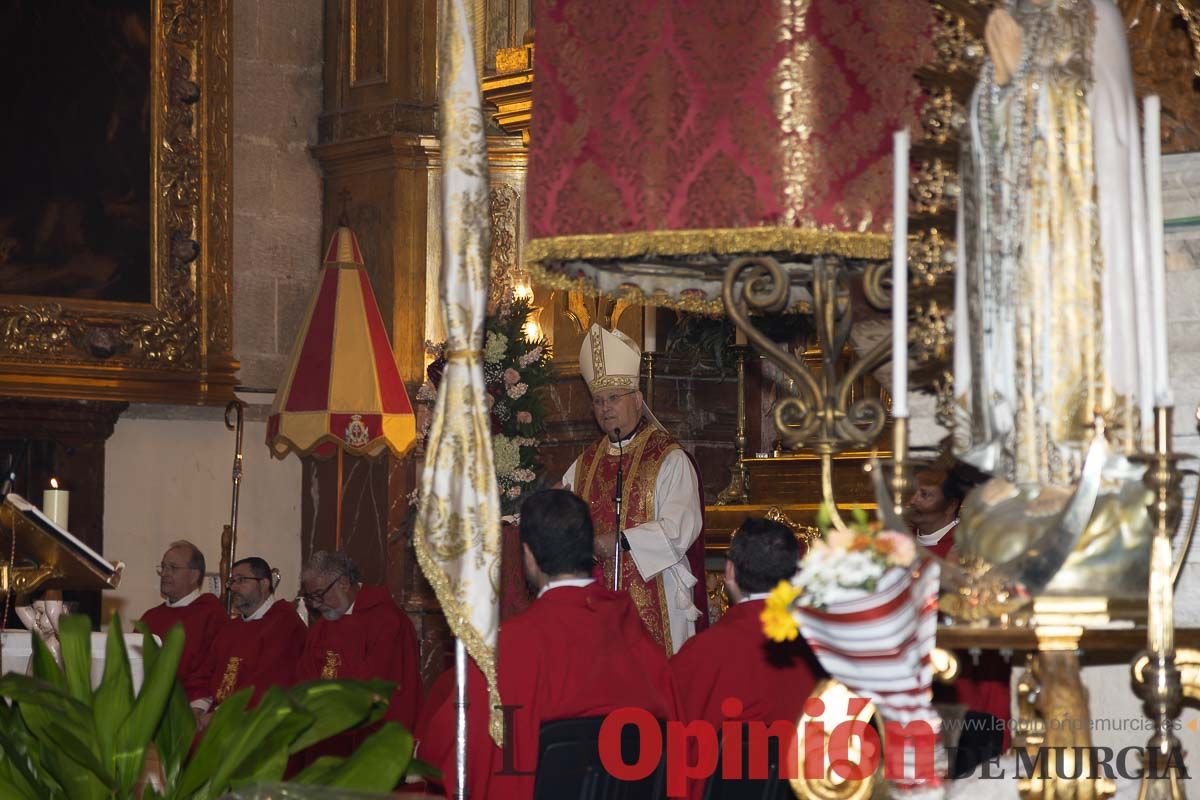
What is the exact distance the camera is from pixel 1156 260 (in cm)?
335

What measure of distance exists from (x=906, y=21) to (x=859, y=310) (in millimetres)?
716

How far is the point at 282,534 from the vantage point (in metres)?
11.8

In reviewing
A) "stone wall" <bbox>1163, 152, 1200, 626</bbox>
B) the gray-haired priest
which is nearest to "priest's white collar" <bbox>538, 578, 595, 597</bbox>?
"stone wall" <bbox>1163, 152, 1200, 626</bbox>

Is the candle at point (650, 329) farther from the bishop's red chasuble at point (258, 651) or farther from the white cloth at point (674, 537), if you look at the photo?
the bishop's red chasuble at point (258, 651)

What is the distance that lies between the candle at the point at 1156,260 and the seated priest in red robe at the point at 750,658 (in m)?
2.01

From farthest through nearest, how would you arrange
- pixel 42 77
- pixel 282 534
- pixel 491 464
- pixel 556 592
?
pixel 282 534 → pixel 42 77 → pixel 556 592 → pixel 491 464

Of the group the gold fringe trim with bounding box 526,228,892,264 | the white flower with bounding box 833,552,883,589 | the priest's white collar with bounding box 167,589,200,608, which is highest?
the gold fringe trim with bounding box 526,228,892,264

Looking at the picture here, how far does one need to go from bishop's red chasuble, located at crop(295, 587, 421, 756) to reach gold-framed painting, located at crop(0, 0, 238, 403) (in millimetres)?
3047

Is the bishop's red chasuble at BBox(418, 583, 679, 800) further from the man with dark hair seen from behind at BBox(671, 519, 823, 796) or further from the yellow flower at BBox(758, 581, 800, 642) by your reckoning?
the yellow flower at BBox(758, 581, 800, 642)

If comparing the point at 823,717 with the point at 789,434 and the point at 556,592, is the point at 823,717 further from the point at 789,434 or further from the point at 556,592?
the point at 556,592

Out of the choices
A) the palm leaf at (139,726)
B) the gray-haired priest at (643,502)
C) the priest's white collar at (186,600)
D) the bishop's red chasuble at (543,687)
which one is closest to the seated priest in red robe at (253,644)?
the priest's white collar at (186,600)

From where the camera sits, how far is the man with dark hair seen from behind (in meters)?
5.21

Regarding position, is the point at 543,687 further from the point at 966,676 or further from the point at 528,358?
the point at 528,358

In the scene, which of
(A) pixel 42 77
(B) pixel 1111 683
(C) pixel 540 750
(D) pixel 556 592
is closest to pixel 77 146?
(A) pixel 42 77
